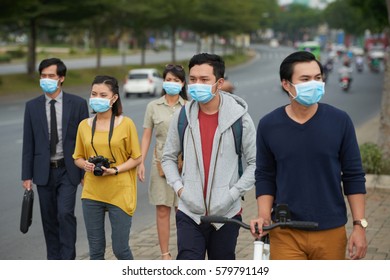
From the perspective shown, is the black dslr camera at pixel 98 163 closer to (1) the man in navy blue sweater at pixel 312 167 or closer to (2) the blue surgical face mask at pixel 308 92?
(1) the man in navy blue sweater at pixel 312 167

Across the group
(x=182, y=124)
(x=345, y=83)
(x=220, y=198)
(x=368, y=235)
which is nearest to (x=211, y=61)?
(x=182, y=124)

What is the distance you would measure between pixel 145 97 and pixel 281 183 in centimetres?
3582

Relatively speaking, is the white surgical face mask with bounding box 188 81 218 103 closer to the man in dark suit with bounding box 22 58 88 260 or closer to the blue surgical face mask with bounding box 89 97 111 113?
the blue surgical face mask with bounding box 89 97 111 113

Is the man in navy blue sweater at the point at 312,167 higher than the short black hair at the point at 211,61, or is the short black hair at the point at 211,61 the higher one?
the short black hair at the point at 211,61

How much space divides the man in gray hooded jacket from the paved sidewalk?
2.35 metres

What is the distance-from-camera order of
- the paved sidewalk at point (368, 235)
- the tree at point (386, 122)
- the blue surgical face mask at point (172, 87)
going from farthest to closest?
the tree at point (386, 122) < the paved sidewalk at point (368, 235) < the blue surgical face mask at point (172, 87)

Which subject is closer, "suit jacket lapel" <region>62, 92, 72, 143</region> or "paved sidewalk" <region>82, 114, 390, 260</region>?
"suit jacket lapel" <region>62, 92, 72, 143</region>

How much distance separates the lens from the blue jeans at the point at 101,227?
6535 mm

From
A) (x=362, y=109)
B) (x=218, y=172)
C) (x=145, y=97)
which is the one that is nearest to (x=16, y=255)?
(x=218, y=172)

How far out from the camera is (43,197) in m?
7.44

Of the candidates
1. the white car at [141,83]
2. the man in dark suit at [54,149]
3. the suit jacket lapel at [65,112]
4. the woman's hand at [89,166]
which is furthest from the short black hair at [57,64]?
the white car at [141,83]

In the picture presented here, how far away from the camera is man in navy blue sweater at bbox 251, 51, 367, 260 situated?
181 inches

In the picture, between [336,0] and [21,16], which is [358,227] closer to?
[21,16]

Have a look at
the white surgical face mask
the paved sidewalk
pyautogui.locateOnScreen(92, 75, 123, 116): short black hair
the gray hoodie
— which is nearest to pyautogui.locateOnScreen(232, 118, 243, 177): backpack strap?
the gray hoodie
